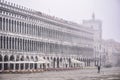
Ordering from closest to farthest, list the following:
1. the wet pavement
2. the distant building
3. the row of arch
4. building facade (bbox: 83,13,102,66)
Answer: the wet pavement < the row of arch < building facade (bbox: 83,13,102,66) < the distant building

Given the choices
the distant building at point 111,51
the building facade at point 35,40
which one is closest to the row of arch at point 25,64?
the building facade at point 35,40

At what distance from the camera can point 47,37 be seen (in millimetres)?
69188

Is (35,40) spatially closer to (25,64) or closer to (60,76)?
(25,64)

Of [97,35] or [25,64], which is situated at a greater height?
[97,35]

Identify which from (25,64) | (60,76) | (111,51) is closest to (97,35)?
(111,51)

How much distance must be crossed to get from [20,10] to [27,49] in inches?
347

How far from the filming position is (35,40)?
63531 mm

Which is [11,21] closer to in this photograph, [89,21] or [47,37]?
[47,37]

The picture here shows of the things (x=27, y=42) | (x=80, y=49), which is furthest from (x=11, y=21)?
(x=80, y=49)

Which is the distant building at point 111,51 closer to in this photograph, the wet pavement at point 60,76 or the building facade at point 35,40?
the building facade at point 35,40

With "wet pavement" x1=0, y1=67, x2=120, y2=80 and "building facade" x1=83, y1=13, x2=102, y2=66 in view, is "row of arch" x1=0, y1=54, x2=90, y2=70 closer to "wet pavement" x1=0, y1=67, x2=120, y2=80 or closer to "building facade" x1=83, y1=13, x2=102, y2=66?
"wet pavement" x1=0, y1=67, x2=120, y2=80

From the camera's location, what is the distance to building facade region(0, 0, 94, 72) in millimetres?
53219

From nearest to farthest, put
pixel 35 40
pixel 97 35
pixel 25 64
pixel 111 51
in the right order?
pixel 25 64, pixel 35 40, pixel 111 51, pixel 97 35

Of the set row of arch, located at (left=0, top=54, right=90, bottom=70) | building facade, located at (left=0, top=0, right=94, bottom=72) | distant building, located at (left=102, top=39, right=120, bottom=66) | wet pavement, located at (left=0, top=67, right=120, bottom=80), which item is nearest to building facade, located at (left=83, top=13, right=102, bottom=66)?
distant building, located at (left=102, top=39, right=120, bottom=66)
